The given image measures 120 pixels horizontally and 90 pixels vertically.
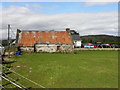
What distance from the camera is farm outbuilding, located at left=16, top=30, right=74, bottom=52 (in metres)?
31.9

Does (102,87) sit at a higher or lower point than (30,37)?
lower

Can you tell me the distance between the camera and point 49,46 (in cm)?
3234

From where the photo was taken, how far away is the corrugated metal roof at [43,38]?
32500 mm

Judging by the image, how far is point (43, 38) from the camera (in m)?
34.0

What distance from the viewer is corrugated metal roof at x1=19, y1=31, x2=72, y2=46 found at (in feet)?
107

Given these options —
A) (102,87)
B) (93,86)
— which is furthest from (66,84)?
(102,87)

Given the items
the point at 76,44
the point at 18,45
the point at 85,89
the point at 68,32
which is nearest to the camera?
the point at 85,89

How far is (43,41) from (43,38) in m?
1.35

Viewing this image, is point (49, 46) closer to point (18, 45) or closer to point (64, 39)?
point (64, 39)

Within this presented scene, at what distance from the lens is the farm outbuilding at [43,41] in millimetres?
31859

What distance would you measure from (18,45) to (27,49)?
2.35m

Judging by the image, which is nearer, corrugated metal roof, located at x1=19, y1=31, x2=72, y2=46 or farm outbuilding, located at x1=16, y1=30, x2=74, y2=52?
farm outbuilding, located at x1=16, y1=30, x2=74, y2=52

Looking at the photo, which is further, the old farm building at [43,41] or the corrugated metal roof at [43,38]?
the corrugated metal roof at [43,38]

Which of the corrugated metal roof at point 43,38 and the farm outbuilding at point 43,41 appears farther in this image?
the corrugated metal roof at point 43,38
